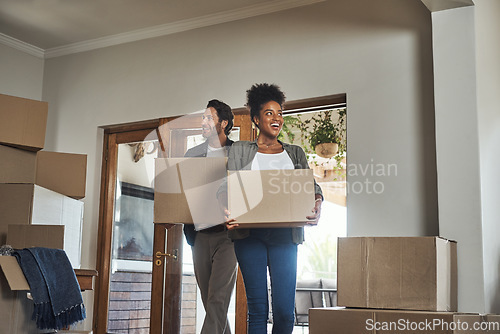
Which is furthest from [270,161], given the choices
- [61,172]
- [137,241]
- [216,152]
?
[137,241]

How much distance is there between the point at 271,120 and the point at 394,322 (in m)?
1.08

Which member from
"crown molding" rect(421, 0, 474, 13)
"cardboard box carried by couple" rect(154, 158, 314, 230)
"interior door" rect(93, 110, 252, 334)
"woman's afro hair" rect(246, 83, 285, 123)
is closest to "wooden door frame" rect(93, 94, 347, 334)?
"interior door" rect(93, 110, 252, 334)

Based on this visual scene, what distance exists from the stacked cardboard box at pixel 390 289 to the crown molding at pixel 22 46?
354 centimetres

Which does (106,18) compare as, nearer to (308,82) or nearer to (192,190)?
(308,82)

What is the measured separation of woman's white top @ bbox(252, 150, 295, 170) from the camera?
2616 mm

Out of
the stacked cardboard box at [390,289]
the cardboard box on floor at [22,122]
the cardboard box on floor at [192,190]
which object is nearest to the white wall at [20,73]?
the cardboard box on floor at [22,122]

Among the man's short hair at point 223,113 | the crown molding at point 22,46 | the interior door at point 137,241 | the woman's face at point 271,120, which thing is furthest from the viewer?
the crown molding at point 22,46

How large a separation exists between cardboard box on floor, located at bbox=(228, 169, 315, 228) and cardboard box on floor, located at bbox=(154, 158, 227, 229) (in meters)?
0.30

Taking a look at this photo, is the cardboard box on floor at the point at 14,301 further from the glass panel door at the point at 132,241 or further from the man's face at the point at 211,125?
the glass panel door at the point at 132,241

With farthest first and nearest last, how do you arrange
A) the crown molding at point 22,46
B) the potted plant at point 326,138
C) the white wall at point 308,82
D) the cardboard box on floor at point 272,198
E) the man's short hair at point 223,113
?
the potted plant at point 326,138 → the crown molding at point 22,46 → the white wall at point 308,82 → the man's short hair at point 223,113 → the cardboard box on floor at point 272,198

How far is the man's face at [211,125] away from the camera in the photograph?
3088 mm

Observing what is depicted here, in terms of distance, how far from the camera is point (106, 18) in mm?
4277

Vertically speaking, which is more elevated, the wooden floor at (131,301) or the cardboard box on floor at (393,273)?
the cardboard box on floor at (393,273)

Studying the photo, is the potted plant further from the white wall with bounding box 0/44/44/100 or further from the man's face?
the white wall with bounding box 0/44/44/100
